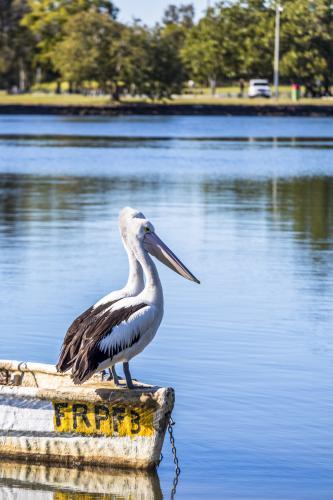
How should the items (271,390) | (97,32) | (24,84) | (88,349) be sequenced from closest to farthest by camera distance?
(88,349) < (271,390) < (97,32) < (24,84)

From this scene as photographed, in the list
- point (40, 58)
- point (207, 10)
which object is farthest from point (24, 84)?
point (207, 10)

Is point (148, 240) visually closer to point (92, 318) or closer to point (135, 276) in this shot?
point (135, 276)

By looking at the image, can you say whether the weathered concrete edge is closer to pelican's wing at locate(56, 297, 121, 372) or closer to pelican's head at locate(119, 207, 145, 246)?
pelican's head at locate(119, 207, 145, 246)

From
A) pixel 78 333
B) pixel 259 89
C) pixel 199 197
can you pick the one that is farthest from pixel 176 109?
pixel 78 333

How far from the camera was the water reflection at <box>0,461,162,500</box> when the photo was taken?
9648 millimetres

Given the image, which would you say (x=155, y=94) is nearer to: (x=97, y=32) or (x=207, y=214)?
(x=97, y=32)

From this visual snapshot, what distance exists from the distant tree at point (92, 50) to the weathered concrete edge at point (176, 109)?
3.12 m

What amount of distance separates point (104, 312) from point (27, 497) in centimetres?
135

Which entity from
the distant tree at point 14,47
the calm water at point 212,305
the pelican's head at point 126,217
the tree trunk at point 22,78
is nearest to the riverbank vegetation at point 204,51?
the distant tree at point 14,47

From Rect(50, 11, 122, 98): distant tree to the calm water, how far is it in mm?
73022

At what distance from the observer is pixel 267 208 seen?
3053 cm

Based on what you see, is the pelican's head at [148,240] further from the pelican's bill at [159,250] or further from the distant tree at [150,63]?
the distant tree at [150,63]

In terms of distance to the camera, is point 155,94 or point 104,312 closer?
point 104,312

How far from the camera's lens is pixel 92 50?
115 meters
